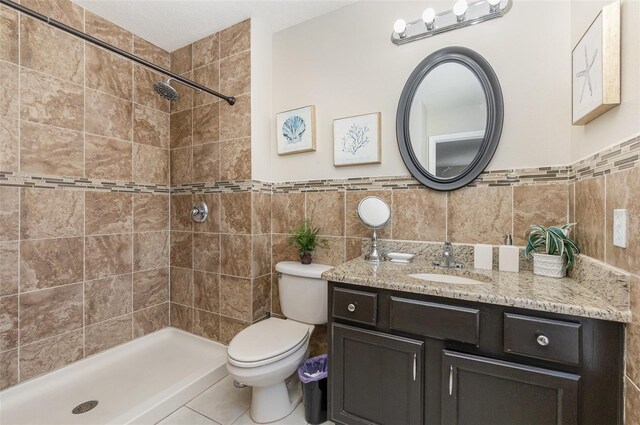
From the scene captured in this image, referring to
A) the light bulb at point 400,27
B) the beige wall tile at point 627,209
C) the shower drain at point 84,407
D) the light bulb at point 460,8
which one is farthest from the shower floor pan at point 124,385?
the light bulb at point 460,8

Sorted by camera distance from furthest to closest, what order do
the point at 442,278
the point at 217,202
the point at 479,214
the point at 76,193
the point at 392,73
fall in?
1. the point at 217,202
2. the point at 76,193
3. the point at 392,73
4. the point at 479,214
5. the point at 442,278

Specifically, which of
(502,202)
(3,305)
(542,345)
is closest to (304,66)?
(502,202)

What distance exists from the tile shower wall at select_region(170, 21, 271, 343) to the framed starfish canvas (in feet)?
5.78

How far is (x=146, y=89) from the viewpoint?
2.25 m

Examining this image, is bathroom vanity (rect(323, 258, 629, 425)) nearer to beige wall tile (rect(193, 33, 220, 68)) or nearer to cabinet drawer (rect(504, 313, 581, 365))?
cabinet drawer (rect(504, 313, 581, 365))

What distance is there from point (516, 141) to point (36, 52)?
8.99ft

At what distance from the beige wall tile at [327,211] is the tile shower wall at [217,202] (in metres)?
0.36

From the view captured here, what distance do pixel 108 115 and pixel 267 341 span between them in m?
1.92

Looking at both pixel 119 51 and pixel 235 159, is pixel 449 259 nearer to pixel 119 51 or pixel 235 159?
pixel 235 159

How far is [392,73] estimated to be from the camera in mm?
1700

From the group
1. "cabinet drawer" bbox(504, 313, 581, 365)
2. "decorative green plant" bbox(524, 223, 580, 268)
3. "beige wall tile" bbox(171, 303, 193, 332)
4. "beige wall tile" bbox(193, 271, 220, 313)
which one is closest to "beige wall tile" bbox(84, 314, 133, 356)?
"beige wall tile" bbox(171, 303, 193, 332)

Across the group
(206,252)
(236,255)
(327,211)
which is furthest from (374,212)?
(206,252)

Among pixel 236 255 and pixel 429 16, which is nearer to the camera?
pixel 429 16

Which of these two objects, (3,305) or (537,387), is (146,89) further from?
(537,387)
